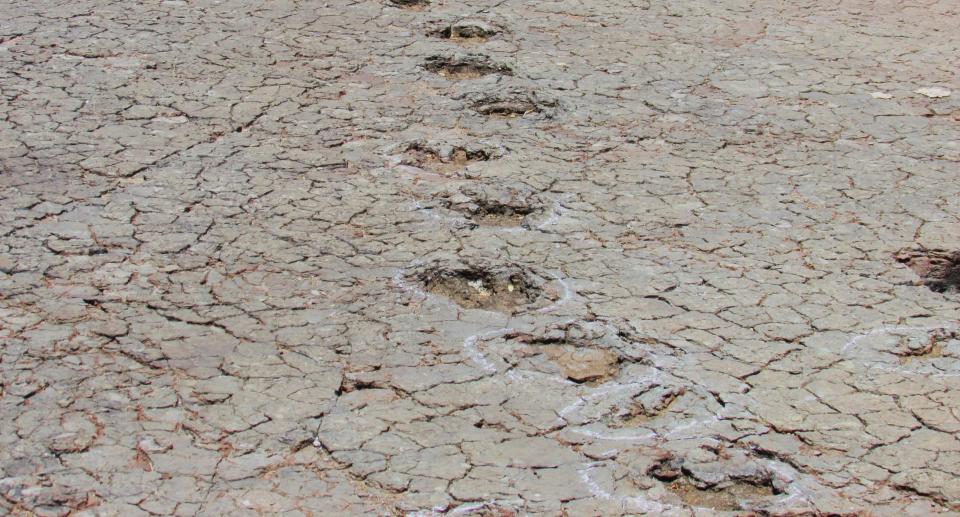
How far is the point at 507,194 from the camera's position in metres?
4.62

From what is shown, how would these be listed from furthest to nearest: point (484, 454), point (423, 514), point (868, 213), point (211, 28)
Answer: point (211, 28)
point (868, 213)
point (484, 454)
point (423, 514)

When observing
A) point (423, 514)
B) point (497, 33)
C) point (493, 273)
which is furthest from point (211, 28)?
point (423, 514)

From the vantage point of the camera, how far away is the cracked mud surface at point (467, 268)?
302 cm

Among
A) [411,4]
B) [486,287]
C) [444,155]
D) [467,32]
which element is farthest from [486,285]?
[411,4]

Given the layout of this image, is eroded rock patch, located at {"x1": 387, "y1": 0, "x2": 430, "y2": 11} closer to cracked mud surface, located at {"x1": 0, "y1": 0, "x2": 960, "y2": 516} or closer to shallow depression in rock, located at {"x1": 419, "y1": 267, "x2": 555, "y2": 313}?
cracked mud surface, located at {"x1": 0, "y1": 0, "x2": 960, "y2": 516}

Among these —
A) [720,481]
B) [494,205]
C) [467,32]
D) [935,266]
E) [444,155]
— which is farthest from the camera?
[467,32]

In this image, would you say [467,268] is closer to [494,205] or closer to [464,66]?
[494,205]

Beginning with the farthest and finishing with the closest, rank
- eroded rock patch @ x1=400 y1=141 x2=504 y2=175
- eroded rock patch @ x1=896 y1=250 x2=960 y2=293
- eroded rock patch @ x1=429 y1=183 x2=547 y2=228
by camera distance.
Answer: eroded rock patch @ x1=400 y1=141 x2=504 y2=175
eroded rock patch @ x1=429 y1=183 x2=547 y2=228
eroded rock patch @ x1=896 y1=250 x2=960 y2=293

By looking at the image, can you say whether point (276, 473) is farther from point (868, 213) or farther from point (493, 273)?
point (868, 213)

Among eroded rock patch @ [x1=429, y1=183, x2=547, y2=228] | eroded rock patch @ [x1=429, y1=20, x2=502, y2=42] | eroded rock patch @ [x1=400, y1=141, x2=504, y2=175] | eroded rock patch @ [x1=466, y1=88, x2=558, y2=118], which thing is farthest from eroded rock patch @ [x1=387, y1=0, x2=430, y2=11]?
eroded rock patch @ [x1=429, y1=183, x2=547, y2=228]

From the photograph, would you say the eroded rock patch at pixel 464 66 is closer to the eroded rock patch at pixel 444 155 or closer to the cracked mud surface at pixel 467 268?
the cracked mud surface at pixel 467 268

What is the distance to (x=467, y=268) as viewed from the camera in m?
4.04

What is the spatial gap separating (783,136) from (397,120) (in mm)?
1898

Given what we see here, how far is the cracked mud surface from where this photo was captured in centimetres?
302
